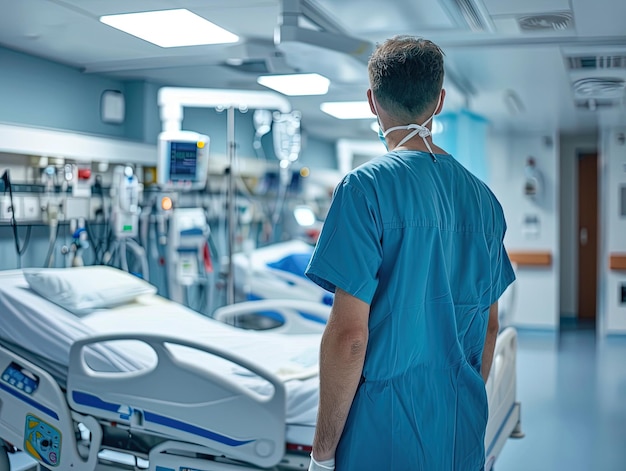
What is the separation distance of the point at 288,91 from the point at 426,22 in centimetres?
166

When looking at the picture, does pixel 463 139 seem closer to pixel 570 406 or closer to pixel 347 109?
pixel 347 109

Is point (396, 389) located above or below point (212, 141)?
below

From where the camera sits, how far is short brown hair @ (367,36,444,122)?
1.41m

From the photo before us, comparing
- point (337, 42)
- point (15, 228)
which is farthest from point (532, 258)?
point (15, 228)

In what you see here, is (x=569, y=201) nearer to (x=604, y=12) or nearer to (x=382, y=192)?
(x=604, y=12)

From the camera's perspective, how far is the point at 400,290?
56.4 inches

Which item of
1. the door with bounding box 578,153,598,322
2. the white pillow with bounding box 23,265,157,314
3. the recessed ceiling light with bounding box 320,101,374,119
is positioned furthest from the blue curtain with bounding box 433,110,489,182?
the door with bounding box 578,153,598,322

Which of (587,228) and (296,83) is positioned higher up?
(296,83)

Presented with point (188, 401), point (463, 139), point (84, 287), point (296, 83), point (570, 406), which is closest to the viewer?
point (188, 401)

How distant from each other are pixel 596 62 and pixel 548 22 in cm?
91

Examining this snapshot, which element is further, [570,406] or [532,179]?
[532,179]

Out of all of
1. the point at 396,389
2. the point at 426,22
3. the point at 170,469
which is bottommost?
the point at 170,469

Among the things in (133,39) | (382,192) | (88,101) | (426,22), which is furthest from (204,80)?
(382,192)

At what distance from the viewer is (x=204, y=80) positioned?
4.66 metres
